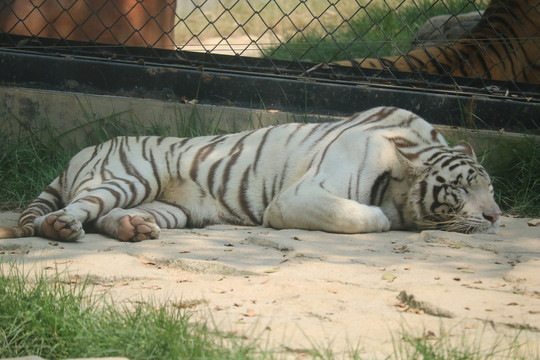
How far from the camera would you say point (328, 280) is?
9.42ft

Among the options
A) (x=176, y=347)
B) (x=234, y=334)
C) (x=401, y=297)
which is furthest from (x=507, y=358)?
(x=176, y=347)

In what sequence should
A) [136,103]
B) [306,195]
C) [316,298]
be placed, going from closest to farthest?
1. [316,298]
2. [306,195]
3. [136,103]

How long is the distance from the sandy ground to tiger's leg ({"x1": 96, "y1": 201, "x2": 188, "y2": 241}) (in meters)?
0.06

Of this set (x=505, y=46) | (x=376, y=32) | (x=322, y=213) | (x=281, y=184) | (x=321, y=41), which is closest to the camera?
(x=322, y=213)

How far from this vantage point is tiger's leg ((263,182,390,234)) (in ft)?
12.6

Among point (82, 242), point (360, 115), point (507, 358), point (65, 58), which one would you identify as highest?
point (65, 58)

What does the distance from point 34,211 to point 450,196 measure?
2278 millimetres

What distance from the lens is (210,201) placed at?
4512mm

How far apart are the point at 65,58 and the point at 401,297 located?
3.83m

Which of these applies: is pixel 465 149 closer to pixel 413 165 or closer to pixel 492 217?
pixel 413 165

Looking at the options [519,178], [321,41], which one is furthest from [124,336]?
[321,41]

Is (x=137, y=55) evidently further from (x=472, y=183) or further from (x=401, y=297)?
(x=401, y=297)

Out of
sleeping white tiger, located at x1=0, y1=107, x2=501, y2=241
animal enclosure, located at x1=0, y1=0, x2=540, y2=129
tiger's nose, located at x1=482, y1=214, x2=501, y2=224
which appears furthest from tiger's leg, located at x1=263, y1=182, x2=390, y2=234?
animal enclosure, located at x1=0, y1=0, x2=540, y2=129

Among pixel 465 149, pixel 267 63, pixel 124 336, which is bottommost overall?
pixel 124 336
